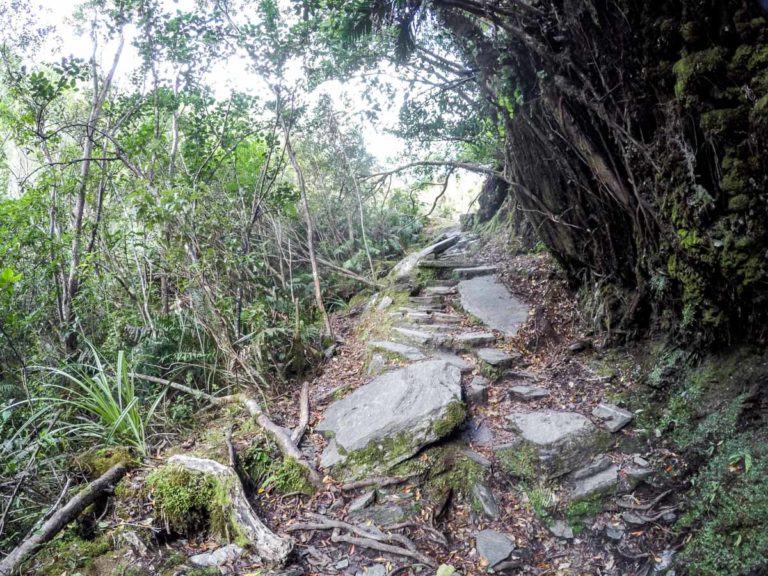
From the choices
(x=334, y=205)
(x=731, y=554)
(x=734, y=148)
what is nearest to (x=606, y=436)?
(x=731, y=554)

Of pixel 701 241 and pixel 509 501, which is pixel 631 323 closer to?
pixel 701 241

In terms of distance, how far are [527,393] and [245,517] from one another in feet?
8.17

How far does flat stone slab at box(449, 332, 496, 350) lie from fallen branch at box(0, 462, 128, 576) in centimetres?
320

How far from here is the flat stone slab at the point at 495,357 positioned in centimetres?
445

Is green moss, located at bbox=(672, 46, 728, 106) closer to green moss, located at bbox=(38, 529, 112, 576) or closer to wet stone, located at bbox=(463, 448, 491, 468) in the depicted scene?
wet stone, located at bbox=(463, 448, 491, 468)

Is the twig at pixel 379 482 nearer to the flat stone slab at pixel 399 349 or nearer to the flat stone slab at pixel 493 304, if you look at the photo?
the flat stone slab at pixel 399 349

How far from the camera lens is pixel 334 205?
865 centimetres

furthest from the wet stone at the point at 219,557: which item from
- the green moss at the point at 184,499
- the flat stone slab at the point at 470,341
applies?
the flat stone slab at the point at 470,341

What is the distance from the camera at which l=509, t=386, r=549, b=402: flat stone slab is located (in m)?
3.98

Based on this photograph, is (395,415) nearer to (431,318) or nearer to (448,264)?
(431,318)

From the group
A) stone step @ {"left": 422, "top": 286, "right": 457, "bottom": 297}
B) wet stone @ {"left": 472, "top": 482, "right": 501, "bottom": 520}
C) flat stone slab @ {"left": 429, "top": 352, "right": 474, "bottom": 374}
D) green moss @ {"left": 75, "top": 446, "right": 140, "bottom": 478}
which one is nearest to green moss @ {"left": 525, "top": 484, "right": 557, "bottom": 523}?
wet stone @ {"left": 472, "top": 482, "right": 501, "bottom": 520}

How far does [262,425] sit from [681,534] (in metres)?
3.05

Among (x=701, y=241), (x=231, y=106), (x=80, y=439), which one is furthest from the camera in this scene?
(x=231, y=106)

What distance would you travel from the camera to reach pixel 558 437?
335 centimetres
